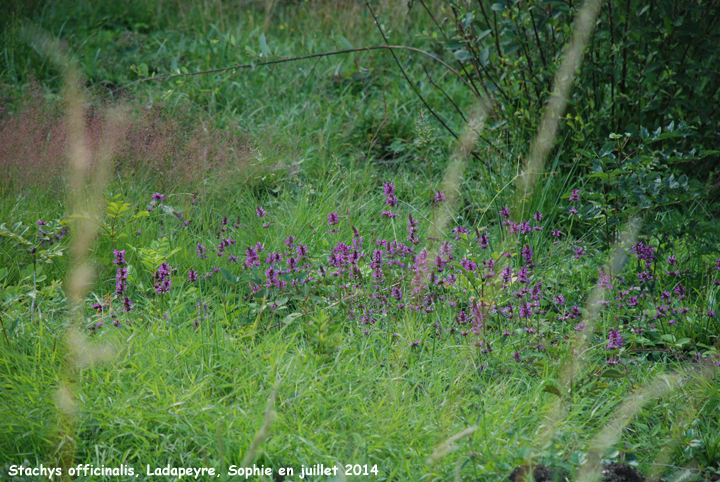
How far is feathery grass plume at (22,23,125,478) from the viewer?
190 centimetres

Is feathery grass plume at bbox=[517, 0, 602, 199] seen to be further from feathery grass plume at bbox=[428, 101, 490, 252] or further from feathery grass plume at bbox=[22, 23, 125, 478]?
feathery grass plume at bbox=[22, 23, 125, 478]

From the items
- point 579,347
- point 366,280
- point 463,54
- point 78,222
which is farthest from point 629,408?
point 78,222

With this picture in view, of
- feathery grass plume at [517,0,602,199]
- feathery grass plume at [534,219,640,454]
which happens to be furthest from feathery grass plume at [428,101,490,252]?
feathery grass plume at [534,219,640,454]

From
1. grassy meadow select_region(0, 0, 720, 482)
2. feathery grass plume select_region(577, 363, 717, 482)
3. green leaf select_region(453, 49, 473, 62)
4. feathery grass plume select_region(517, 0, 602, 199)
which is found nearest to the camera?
feathery grass plume select_region(577, 363, 717, 482)

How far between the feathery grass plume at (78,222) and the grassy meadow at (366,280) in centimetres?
1

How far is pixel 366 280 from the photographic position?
3.00m

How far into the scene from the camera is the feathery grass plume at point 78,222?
1.90 m

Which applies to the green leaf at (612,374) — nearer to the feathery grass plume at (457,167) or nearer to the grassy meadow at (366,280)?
the grassy meadow at (366,280)

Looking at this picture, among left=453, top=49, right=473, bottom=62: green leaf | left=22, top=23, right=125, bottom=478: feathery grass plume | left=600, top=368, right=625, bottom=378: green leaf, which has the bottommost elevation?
left=600, top=368, right=625, bottom=378: green leaf

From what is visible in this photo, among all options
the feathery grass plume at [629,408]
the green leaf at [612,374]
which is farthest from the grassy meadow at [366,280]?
the green leaf at [612,374]

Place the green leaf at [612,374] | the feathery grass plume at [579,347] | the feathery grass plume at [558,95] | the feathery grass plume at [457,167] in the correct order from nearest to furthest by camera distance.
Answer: the feathery grass plume at [579,347] → the green leaf at [612,374] → the feathery grass plume at [558,95] → the feathery grass plume at [457,167]

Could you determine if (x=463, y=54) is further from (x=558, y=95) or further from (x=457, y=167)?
(x=457, y=167)

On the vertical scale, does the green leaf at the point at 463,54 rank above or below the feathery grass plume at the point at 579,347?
above

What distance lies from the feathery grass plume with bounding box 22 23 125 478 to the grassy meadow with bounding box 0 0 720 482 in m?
0.01
